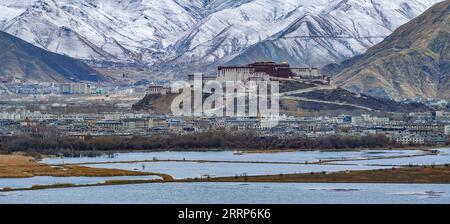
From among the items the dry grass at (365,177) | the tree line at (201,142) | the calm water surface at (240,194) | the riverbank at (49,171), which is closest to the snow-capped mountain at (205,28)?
the tree line at (201,142)

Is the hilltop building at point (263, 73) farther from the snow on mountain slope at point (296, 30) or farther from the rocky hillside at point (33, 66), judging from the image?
the snow on mountain slope at point (296, 30)

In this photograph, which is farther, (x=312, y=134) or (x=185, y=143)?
(x=312, y=134)

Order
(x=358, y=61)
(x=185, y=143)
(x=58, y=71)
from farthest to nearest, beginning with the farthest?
(x=58, y=71)
(x=358, y=61)
(x=185, y=143)

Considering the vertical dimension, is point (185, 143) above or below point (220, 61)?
below

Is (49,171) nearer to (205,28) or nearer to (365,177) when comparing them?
(365,177)

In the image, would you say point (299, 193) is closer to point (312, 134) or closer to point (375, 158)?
point (375, 158)

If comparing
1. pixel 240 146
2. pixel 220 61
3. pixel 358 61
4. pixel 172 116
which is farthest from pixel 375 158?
pixel 220 61
